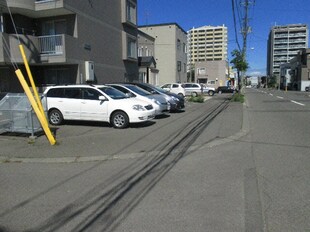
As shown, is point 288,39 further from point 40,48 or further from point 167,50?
point 40,48

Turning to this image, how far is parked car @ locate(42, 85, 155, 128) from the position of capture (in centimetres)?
1126

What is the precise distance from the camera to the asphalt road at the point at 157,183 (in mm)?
3924

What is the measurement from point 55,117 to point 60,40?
23.2 feet

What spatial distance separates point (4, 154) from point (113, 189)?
402 centimetres

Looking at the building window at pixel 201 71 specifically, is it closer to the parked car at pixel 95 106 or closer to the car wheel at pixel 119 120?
the parked car at pixel 95 106

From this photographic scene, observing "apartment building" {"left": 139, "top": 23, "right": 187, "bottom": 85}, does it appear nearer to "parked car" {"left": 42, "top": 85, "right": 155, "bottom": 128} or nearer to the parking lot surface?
"parked car" {"left": 42, "top": 85, "right": 155, "bottom": 128}

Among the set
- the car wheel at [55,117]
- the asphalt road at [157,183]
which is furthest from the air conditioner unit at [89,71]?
the asphalt road at [157,183]

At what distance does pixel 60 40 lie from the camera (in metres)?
17.6

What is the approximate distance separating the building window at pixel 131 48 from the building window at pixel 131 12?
1602mm

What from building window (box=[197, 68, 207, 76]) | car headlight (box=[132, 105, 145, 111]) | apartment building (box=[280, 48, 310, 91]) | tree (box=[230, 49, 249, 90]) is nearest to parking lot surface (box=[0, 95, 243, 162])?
car headlight (box=[132, 105, 145, 111])

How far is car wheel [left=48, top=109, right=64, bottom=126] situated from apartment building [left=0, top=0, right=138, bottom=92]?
5.80 metres

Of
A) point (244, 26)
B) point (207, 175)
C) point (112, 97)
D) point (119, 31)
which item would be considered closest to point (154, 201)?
point (207, 175)

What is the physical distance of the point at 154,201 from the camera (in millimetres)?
4562

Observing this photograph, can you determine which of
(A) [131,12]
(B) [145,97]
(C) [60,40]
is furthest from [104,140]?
(A) [131,12]
